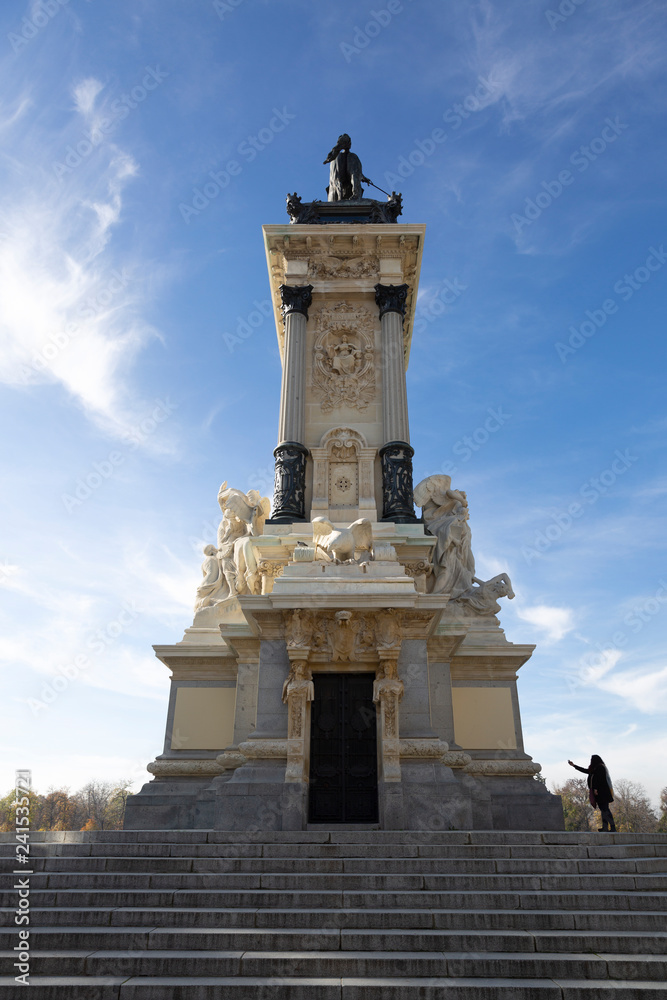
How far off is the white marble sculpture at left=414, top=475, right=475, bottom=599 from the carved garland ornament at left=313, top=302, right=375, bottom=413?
3.40m

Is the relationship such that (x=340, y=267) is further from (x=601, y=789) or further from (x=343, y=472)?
(x=601, y=789)

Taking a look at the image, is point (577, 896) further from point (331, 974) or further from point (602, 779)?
point (602, 779)

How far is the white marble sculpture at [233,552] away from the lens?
18.5 metres

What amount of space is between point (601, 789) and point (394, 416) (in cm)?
1127

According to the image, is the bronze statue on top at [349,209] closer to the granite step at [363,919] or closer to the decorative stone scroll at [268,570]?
the decorative stone scroll at [268,570]

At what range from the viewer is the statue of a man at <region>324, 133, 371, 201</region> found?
26344 millimetres

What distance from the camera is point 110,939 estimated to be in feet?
22.8

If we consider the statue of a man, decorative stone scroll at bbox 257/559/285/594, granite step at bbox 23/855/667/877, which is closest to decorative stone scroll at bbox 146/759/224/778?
decorative stone scroll at bbox 257/559/285/594

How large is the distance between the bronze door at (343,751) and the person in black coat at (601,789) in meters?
5.29

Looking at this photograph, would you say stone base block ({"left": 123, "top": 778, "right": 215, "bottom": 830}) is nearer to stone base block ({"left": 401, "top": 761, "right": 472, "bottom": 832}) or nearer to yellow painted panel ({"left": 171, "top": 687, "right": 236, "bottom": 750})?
yellow painted panel ({"left": 171, "top": 687, "right": 236, "bottom": 750})

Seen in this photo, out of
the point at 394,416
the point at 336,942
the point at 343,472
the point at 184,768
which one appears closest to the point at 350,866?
the point at 336,942

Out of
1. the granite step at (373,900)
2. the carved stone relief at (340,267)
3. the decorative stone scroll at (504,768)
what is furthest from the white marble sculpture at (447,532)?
the granite step at (373,900)

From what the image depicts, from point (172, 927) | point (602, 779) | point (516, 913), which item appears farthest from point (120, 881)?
point (602, 779)

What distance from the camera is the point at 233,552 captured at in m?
19.2
